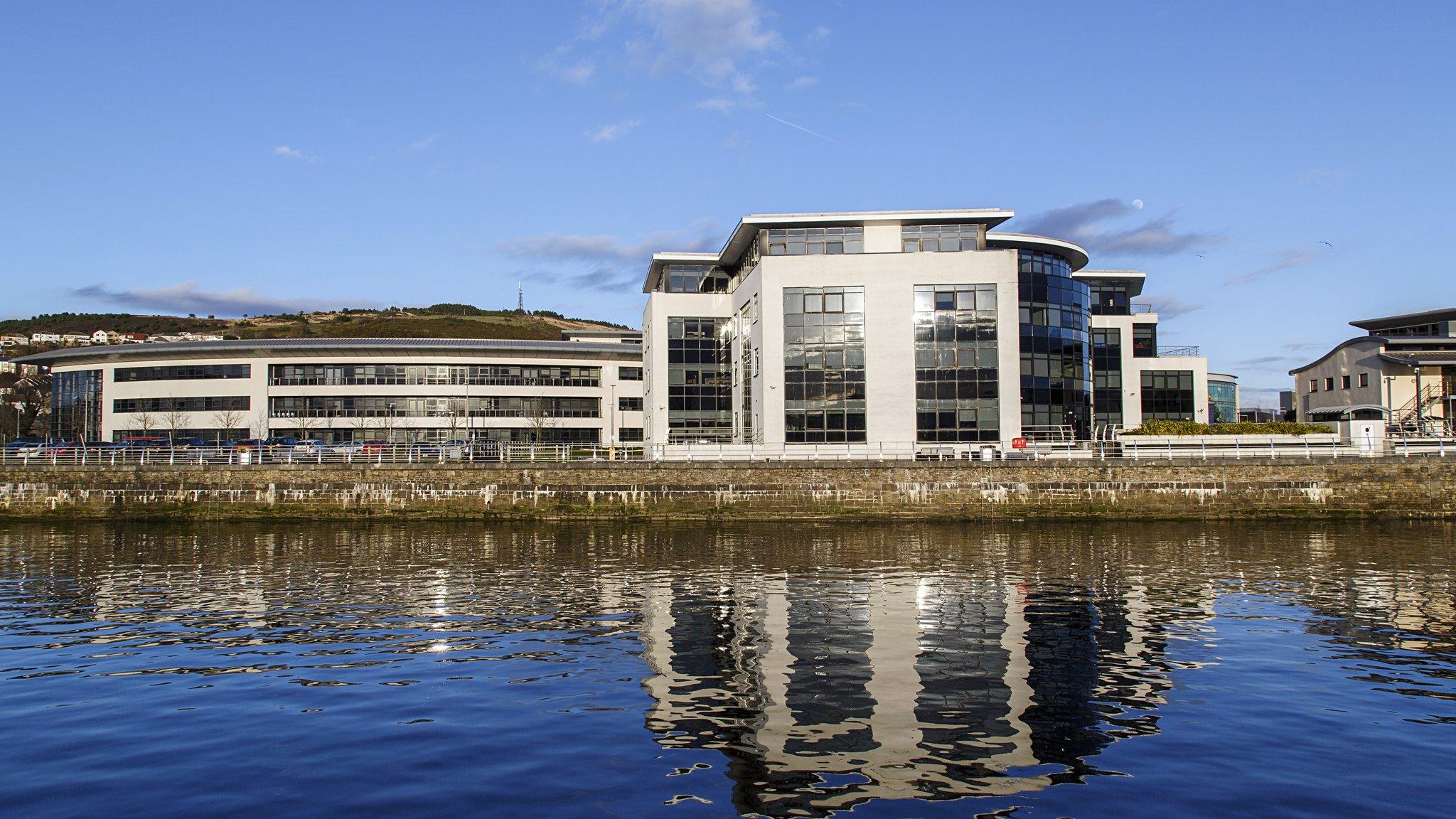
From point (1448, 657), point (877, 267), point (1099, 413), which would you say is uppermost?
point (877, 267)

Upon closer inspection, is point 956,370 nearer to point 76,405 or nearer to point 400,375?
point 400,375

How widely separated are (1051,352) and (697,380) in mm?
22831

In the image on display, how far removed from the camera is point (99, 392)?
309 ft

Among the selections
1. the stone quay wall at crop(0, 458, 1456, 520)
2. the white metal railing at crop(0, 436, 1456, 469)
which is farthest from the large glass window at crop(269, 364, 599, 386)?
the stone quay wall at crop(0, 458, 1456, 520)

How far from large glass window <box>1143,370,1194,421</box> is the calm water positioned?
157 feet

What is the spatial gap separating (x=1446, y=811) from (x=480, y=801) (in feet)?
28.5

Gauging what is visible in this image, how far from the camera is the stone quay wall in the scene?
4306 cm

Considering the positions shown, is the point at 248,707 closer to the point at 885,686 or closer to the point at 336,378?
the point at 885,686

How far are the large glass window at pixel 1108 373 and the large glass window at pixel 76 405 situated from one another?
90661 mm

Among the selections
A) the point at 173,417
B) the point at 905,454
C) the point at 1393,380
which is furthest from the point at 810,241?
the point at 173,417

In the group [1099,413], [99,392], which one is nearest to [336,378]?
[99,392]

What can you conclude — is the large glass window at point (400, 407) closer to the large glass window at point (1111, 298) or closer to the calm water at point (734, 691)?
the large glass window at point (1111, 298)

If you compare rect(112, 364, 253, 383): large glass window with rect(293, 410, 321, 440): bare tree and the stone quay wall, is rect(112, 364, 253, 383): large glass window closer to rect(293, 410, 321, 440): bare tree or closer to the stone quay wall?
rect(293, 410, 321, 440): bare tree

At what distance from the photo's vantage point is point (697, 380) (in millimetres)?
65125
